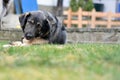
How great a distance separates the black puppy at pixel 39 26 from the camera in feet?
26.7

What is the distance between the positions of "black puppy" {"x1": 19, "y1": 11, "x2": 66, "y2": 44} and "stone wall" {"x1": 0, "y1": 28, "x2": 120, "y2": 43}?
5181mm

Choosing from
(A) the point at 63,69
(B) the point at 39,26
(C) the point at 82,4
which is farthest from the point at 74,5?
(A) the point at 63,69

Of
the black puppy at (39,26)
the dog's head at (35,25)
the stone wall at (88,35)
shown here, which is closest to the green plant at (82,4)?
the stone wall at (88,35)

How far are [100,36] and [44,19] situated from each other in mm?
5940

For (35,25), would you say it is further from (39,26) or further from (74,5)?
(74,5)

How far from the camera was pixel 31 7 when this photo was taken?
885 inches

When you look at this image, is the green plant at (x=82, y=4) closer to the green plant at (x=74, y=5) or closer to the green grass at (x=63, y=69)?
the green plant at (x=74, y=5)

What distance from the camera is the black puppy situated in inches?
320

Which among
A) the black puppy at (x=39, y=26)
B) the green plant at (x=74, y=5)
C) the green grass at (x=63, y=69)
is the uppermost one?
the green grass at (x=63, y=69)

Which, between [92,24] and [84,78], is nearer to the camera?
[84,78]

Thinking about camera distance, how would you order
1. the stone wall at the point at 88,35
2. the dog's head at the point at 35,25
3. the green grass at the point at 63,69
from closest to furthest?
the green grass at the point at 63,69, the dog's head at the point at 35,25, the stone wall at the point at 88,35

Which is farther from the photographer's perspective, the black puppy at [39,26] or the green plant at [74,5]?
the green plant at [74,5]

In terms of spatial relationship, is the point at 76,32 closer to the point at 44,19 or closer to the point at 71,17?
the point at 44,19

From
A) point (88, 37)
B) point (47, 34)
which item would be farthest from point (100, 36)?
point (47, 34)
